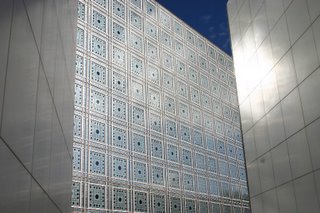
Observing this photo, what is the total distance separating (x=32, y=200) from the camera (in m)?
5.67

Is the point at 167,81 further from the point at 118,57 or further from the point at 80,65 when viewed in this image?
the point at 80,65

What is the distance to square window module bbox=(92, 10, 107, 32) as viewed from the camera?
3128cm

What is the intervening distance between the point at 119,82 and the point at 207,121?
38.9 ft

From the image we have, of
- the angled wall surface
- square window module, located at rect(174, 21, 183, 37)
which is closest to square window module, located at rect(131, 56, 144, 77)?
square window module, located at rect(174, 21, 183, 37)

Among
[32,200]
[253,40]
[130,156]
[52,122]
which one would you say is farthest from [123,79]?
[32,200]

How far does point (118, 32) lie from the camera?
3300 cm

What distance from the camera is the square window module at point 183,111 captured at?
37.0 meters

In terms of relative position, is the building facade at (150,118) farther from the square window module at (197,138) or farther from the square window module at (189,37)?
the square window module at (189,37)

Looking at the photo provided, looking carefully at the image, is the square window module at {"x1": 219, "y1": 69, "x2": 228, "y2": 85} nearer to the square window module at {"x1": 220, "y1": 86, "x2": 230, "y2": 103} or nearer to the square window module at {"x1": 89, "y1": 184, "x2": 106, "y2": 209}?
the square window module at {"x1": 220, "y1": 86, "x2": 230, "y2": 103}

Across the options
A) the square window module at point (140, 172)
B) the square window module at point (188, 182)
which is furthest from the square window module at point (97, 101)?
the square window module at point (188, 182)

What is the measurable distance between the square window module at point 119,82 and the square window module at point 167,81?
17.0 ft

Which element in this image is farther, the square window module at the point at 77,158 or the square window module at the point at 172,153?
the square window module at the point at 172,153

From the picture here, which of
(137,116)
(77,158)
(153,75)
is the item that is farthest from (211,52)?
(77,158)

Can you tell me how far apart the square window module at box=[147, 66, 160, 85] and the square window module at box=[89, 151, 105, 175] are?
981 centimetres
